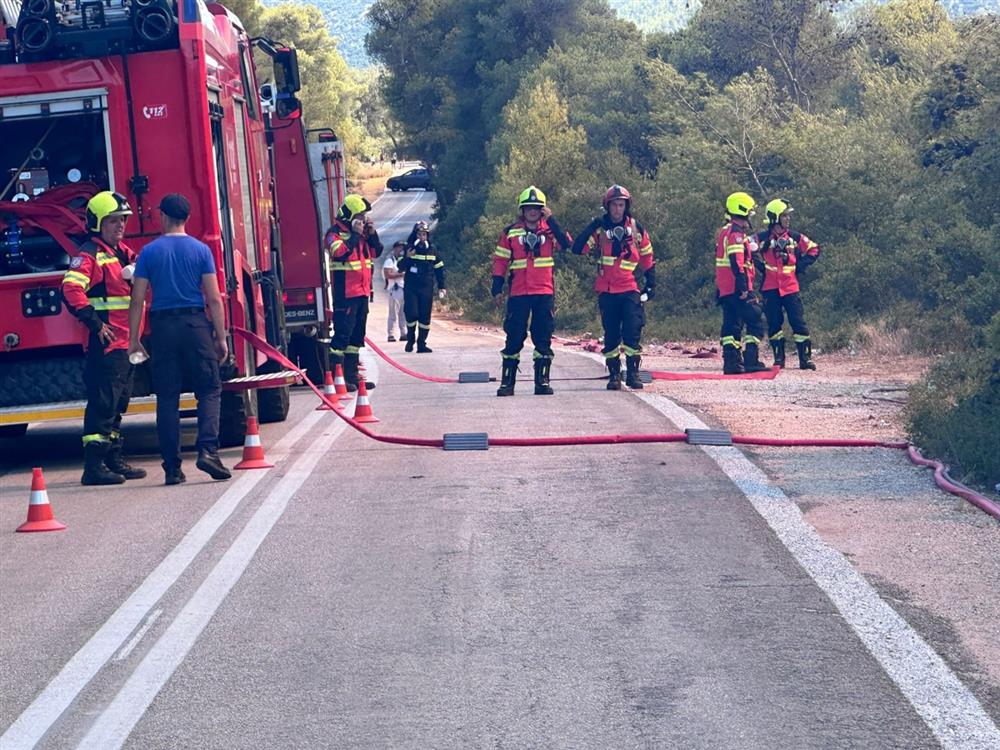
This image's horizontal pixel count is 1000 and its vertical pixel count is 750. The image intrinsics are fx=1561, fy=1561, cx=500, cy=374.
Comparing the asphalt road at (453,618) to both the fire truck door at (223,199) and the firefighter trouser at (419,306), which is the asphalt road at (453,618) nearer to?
Answer: the fire truck door at (223,199)

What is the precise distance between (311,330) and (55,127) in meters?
6.01

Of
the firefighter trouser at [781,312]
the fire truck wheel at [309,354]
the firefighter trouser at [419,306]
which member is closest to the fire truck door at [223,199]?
the fire truck wheel at [309,354]

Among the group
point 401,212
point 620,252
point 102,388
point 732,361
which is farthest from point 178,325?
point 401,212

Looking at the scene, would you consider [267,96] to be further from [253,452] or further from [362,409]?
[253,452]

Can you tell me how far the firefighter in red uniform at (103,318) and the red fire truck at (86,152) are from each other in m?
0.64

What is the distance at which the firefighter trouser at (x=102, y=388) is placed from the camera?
1050cm

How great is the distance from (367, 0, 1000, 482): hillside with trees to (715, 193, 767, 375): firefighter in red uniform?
243cm

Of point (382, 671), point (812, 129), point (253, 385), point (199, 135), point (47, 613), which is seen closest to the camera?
point (382, 671)

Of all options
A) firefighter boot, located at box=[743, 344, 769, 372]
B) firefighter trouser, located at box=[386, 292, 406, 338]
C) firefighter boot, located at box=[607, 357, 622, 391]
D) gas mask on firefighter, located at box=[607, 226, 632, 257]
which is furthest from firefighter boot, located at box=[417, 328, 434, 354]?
gas mask on firefighter, located at box=[607, 226, 632, 257]

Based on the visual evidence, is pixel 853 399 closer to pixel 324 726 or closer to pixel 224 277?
pixel 224 277

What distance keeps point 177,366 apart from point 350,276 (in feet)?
21.3

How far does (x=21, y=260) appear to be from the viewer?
11297 millimetres

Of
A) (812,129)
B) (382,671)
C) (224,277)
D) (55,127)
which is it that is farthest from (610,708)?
(812,129)

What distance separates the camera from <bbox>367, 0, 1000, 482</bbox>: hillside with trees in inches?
821
